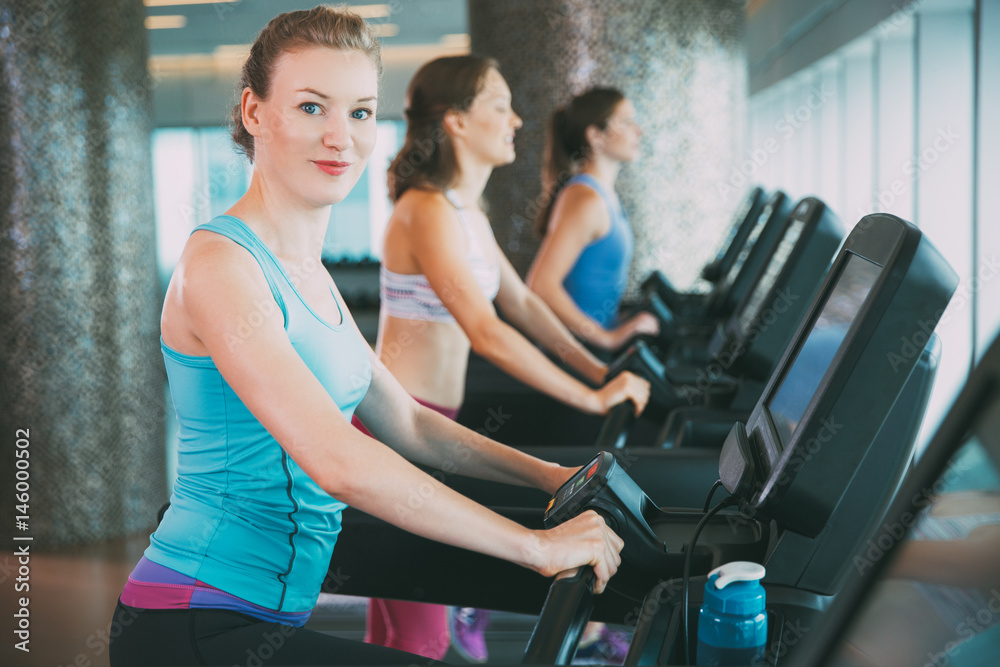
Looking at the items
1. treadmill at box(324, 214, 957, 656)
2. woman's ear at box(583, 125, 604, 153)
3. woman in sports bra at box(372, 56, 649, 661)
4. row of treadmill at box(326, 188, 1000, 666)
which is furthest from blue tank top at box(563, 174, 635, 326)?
treadmill at box(324, 214, 957, 656)

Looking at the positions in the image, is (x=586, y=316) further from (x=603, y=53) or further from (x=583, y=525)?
(x=583, y=525)

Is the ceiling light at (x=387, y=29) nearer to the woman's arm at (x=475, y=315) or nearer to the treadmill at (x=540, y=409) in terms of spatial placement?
the treadmill at (x=540, y=409)

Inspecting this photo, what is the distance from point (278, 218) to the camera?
122 cm

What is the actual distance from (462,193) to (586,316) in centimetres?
88

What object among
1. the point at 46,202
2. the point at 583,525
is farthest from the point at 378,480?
the point at 46,202

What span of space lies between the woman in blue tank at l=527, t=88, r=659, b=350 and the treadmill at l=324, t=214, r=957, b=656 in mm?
1640

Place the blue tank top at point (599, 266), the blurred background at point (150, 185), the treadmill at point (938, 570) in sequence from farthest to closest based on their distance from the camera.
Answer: the blurred background at point (150, 185), the blue tank top at point (599, 266), the treadmill at point (938, 570)

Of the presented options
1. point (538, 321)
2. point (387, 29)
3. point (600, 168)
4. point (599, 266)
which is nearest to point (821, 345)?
point (538, 321)

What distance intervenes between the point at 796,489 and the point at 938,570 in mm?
327

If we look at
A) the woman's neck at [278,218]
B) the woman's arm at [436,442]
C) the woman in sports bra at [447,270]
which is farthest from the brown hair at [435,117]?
the woman's neck at [278,218]

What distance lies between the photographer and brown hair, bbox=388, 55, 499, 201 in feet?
7.37

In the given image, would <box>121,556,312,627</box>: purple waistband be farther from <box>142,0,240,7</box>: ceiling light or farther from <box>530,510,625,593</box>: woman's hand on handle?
<box>142,0,240,7</box>: ceiling light

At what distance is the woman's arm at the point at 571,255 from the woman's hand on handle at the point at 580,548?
1.86 metres

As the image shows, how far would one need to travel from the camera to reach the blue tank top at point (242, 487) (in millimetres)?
1137
